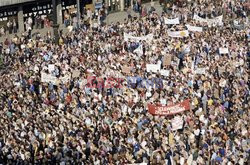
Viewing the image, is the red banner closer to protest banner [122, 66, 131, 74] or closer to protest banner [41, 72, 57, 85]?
protest banner [122, 66, 131, 74]

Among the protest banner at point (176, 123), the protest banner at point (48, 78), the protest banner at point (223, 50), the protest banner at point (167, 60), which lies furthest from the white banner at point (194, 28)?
the protest banner at point (176, 123)

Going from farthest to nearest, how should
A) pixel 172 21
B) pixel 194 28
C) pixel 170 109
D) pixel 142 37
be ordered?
pixel 172 21
pixel 194 28
pixel 142 37
pixel 170 109

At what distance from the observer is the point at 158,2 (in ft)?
188

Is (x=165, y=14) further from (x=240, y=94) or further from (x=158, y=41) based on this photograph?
(x=240, y=94)

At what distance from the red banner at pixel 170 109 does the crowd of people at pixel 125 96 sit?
193 millimetres

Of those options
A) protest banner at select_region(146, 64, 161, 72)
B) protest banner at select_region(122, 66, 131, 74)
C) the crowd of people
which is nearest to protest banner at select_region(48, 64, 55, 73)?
the crowd of people

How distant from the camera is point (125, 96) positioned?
30453mm

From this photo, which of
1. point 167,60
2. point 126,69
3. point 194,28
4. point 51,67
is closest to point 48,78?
point 51,67

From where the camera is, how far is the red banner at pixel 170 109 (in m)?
27.8

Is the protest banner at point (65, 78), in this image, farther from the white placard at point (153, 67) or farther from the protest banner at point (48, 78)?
the white placard at point (153, 67)

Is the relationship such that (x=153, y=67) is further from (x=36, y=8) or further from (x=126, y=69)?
(x=36, y=8)

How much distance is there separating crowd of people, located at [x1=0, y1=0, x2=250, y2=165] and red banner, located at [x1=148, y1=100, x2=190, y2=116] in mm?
193

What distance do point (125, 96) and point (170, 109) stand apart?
3.24 meters

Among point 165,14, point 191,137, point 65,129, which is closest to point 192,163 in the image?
point 191,137
